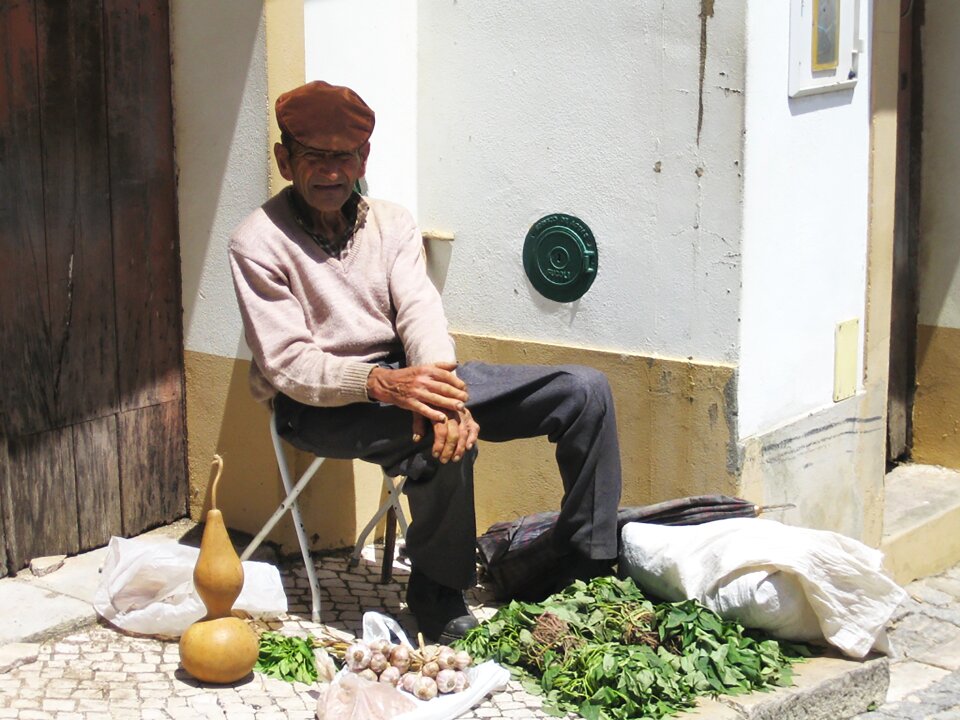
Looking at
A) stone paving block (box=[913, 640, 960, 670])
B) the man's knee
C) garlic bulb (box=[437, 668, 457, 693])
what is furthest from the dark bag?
stone paving block (box=[913, 640, 960, 670])

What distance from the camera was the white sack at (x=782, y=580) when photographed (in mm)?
4191

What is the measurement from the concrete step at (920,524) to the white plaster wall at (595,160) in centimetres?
159

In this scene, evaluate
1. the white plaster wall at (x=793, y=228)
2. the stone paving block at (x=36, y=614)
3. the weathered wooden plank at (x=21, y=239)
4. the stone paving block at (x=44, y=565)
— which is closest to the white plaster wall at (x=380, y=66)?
the weathered wooden plank at (x=21, y=239)

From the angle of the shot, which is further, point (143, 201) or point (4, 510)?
point (143, 201)

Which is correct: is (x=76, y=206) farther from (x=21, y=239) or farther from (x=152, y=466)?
(x=152, y=466)

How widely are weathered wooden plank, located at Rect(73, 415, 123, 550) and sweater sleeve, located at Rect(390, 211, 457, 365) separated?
1.20 meters

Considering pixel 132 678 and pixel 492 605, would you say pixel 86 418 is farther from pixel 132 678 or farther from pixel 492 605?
pixel 492 605

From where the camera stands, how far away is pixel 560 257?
5.01 m

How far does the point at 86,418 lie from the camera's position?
4805 millimetres

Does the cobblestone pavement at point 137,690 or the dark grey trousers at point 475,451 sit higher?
the dark grey trousers at point 475,451

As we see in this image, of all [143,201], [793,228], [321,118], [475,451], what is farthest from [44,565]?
[793,228]

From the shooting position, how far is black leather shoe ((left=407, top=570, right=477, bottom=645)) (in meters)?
4.31

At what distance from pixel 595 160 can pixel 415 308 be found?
3.14 feet

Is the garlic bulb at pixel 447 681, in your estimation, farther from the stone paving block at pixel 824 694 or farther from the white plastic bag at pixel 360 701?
the stone paving block at pixel 824 694
